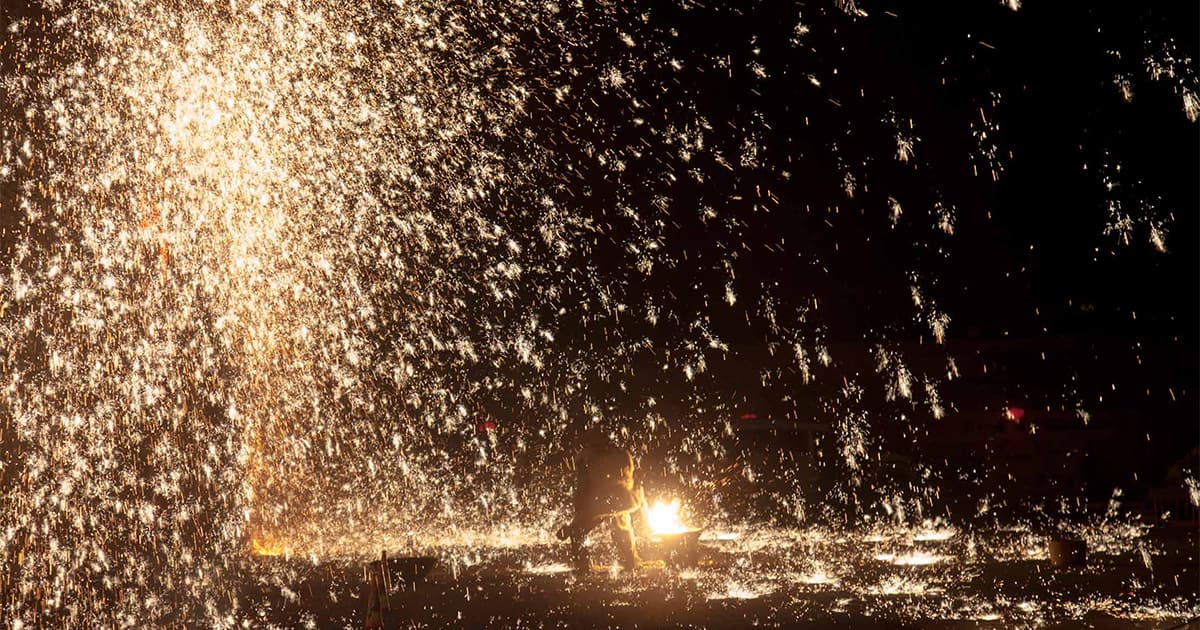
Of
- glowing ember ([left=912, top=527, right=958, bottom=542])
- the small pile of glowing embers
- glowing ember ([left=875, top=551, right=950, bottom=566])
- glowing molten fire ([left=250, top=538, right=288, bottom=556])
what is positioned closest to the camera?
the small pile of glowing embers

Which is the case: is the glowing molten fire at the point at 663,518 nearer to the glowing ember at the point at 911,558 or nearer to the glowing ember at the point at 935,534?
the glowing ember at the point at 911,558

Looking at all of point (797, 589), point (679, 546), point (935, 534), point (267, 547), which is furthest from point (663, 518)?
point (267, 547)

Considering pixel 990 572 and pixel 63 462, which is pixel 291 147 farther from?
pixel 990 572

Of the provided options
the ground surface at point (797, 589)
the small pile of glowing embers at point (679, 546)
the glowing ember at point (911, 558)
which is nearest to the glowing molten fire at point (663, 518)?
the ground surface at point (797, 589)

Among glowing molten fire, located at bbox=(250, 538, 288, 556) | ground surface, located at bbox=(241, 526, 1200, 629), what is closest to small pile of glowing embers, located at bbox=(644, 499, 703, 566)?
ground surface, located at bbox=(241, 526, 1200, 629)

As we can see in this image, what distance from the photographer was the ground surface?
7.40 metres

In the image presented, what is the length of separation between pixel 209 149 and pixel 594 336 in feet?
37.1

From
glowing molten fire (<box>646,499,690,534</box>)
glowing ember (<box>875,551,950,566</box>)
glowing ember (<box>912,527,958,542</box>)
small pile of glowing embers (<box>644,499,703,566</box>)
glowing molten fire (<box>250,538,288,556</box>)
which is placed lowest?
glowing ember (<box>875,551,950,566</box>)

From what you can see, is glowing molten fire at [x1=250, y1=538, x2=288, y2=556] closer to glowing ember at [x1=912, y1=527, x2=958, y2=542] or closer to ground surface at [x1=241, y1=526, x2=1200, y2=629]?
ground surface at [x1=241, y1=526, x2=1200, y2=629]

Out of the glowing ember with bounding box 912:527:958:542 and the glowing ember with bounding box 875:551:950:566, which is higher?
the glowing ember with bounding box 912:527:958:542

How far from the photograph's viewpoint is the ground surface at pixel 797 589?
7402mm

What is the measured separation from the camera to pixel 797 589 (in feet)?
28.4

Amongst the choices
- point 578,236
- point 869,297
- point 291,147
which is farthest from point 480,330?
point 291,147

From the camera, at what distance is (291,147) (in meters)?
11.8
